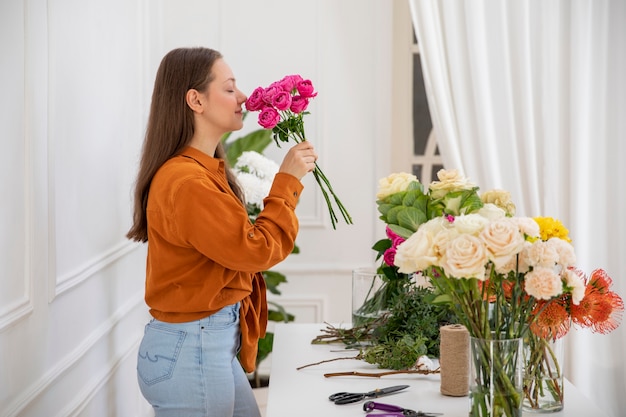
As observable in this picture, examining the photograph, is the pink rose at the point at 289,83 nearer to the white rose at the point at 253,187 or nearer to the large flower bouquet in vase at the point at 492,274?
the large flower bouquet in vase at the point at 492,274

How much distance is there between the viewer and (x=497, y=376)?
1.37 m

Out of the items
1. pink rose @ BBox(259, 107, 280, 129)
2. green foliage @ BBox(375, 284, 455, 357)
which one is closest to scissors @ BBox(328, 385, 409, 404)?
green foliage @ BBox(375, 284, 455, 357)

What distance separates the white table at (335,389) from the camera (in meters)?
1.64

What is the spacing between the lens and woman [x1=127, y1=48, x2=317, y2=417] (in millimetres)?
1818

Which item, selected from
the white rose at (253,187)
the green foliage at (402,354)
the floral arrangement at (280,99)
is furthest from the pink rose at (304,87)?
the white rose at (253,187)

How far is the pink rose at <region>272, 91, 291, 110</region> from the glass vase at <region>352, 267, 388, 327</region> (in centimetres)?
52

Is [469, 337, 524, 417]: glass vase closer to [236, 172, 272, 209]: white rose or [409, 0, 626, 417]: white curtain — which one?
[409, 0, 626, 417]: white curtain

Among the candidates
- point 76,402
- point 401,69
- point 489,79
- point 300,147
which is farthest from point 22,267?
point 401,69

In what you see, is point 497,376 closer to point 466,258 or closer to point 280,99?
point 466,258

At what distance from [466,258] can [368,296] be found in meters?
0.95

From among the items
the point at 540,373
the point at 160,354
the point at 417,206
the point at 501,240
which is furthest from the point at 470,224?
the point at 160,354

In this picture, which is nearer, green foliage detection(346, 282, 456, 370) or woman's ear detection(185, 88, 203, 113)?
green foliage detection(346, 282, 456, 370)

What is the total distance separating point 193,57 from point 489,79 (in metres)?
1.78

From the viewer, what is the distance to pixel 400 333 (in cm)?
203
